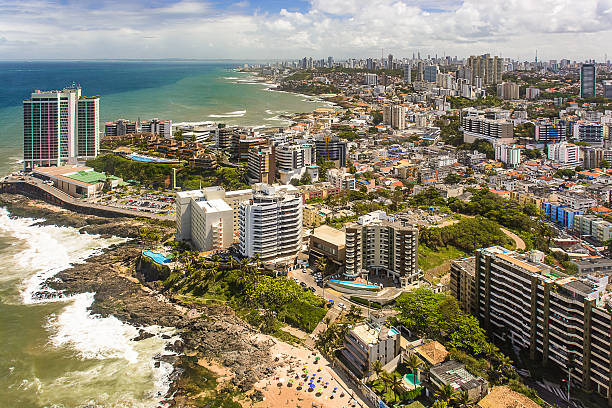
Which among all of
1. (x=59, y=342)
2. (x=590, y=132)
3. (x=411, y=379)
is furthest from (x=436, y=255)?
(x=590, y=132)

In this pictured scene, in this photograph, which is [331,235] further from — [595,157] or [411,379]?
[595,157]

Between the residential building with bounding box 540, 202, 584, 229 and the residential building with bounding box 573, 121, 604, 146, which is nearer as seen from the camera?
the residential building with bounding box 540, 202, 584, 229

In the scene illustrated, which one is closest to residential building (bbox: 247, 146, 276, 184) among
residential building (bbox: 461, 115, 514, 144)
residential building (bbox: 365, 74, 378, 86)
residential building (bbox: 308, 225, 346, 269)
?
residential building (bbox: 308, 225, 346, 269)

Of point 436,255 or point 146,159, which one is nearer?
point 436,255

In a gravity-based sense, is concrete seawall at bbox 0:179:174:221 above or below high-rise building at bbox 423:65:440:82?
below

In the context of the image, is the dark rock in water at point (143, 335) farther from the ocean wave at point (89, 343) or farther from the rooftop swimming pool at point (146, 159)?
the rooftop swimming pool at point (146, 159)

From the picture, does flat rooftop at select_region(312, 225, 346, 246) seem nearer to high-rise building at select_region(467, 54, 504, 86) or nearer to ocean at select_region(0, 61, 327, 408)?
ocean at select_region(0, 61, 327, 408)
